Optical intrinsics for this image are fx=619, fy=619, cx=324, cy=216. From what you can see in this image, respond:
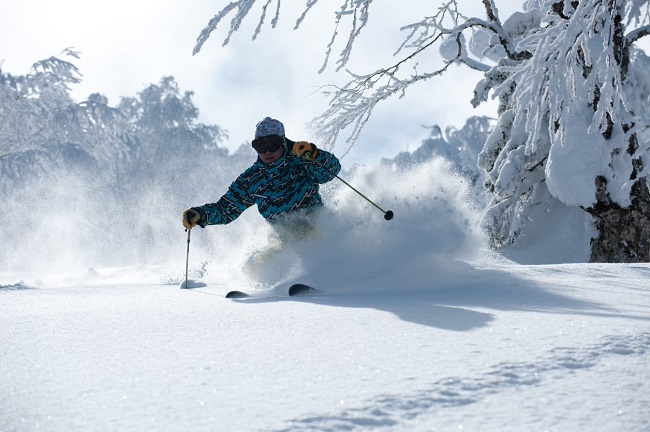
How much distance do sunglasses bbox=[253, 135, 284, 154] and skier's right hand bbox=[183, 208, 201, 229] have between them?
815 millimetres

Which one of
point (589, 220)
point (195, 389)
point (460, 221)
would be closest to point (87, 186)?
point (589, 220)

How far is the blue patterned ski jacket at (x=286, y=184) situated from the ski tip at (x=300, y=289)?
1.41 m

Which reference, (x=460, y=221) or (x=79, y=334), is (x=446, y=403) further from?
(x=460, y=221)

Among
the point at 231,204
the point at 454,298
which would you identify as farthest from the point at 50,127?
the point at 454,298

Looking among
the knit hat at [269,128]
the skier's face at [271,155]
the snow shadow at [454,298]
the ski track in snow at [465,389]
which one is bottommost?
the ski track in snow at [465,389]

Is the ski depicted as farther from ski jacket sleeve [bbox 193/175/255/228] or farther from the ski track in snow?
the ski track in snow

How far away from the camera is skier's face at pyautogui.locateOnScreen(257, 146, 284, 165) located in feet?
18.4

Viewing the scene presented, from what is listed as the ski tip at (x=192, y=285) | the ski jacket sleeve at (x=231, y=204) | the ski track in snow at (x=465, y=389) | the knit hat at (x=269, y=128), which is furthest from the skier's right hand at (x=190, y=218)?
the ski track in snow at (x=465, y=389)

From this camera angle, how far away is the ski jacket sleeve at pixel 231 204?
585 cm

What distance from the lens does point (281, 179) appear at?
5.68 m

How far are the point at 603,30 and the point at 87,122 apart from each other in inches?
1049

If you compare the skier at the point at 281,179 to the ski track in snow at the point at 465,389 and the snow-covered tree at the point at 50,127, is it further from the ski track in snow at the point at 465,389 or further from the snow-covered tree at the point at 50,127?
the snow-covered tree at the point at 50,127

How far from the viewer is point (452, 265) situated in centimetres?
464

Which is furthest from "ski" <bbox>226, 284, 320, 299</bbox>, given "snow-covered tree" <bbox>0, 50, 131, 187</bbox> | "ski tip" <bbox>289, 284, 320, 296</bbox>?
"snow-covered tree" <bbox>0, 50, 131, 187</bbox>
